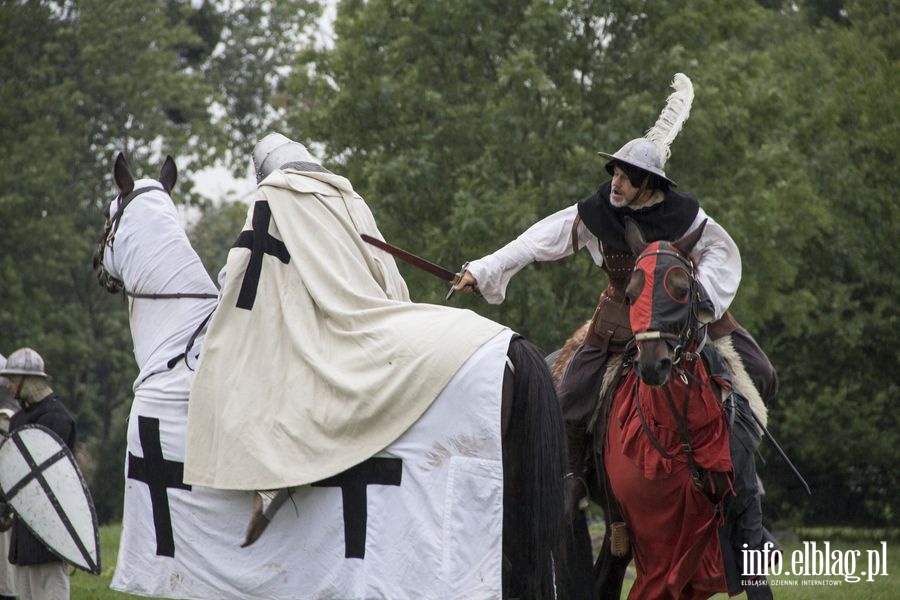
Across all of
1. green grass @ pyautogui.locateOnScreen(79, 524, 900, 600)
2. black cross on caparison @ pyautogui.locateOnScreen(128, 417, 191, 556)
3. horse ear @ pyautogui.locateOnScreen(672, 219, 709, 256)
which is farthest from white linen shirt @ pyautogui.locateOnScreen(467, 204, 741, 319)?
green grass @ pyautogui.locateOnScreen(79, 524, 900, 600)

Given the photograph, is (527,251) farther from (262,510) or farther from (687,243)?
(262,510)

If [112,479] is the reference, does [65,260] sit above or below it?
above

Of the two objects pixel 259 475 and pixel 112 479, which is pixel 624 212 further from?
pixel 112 479

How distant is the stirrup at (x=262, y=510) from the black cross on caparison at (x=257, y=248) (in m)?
0.82

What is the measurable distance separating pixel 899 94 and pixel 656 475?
553 inches

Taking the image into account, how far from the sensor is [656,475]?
612 cm

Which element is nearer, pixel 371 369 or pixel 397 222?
pixel 371 369

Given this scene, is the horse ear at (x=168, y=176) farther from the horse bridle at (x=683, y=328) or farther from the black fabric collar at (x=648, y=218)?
the horse bridle at (x=683, y=328)

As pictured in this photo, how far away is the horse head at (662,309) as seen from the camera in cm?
553

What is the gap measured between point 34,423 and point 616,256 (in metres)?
4.19

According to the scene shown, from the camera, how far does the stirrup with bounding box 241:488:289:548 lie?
18.6ft

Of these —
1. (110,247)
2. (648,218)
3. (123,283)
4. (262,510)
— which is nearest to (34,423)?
(123,283)

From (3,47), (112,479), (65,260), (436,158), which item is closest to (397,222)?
(436,158)

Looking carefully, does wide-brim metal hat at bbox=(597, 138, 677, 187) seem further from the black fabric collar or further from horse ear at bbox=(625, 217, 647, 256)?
horse ear at bbox=(625, 217, 647, 256)
